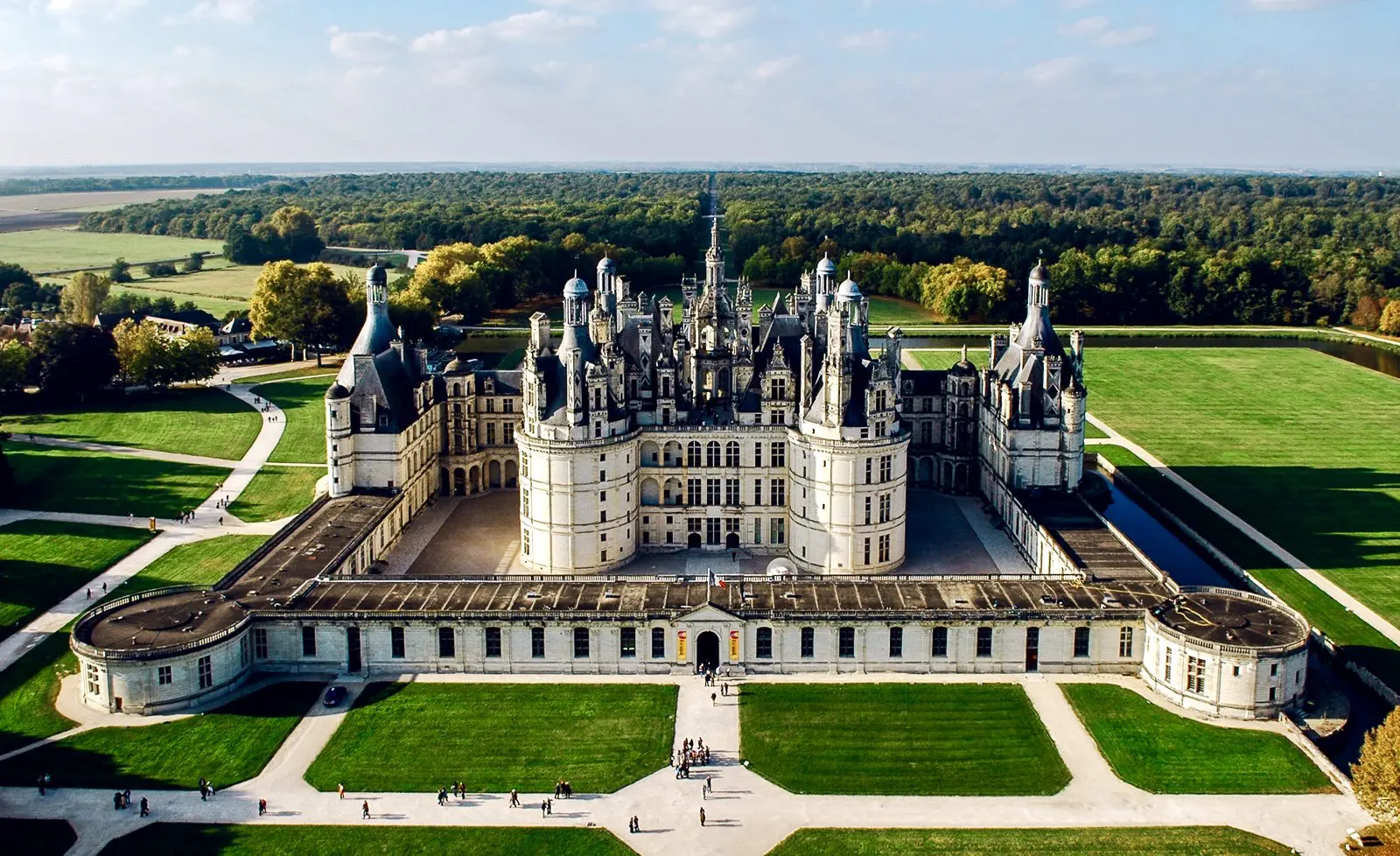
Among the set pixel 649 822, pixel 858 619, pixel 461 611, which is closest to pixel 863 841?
pixel 649 822

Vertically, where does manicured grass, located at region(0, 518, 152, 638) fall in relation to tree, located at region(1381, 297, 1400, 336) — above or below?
below

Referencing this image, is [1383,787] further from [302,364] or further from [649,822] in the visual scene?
[302,364]

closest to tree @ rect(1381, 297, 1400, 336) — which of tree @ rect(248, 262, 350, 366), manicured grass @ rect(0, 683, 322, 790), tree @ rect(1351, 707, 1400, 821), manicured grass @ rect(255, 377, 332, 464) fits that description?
tree @ rect(248, 262, 350, 366)

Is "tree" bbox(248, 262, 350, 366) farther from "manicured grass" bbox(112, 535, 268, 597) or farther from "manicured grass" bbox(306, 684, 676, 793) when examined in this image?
"manicured grass" bbox(306, 684, 676, 793)

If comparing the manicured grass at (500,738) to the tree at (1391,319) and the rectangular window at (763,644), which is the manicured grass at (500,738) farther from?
the tree at (1391,319)

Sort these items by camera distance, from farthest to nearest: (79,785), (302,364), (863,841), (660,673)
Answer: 1. (302,364)
2. (660,673)
3. (79,785)
4. (863,841)
